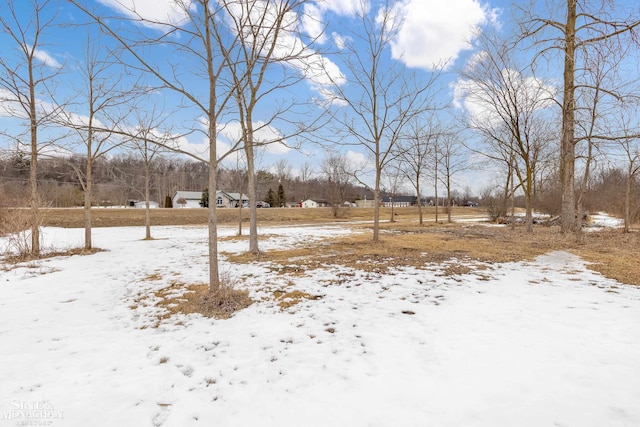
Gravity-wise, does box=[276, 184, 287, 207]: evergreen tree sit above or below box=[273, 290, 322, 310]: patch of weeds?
above

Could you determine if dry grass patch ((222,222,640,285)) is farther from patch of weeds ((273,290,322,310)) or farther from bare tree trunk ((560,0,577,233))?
bare tree trunk ((560,0,577,233))

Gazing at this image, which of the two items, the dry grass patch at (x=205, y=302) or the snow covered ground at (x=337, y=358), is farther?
the dry grass patch at (x=205, y=302)

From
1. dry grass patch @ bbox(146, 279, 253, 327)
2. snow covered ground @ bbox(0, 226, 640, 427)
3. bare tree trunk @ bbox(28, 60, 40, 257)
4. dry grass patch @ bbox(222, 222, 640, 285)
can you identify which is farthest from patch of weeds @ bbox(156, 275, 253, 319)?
bare tree trunk @ bbox(28, 60, 40, 257)

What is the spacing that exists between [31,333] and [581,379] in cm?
633

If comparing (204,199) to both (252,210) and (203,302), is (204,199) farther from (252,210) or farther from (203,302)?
(203,302)

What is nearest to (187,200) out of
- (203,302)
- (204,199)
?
(204,199)

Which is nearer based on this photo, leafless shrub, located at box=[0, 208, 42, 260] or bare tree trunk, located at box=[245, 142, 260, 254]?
leafless shrub, located at box=[0, 208, 42, 260]

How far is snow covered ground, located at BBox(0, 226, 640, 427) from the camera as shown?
7.57 feet

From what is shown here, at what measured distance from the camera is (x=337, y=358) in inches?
123

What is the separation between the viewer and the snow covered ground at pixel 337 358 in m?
2.31

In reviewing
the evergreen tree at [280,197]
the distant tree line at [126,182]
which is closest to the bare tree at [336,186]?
the distant tree line at [126,182]

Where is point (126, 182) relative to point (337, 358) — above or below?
above

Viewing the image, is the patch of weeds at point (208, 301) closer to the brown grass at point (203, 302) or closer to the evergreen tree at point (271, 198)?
the brown grass at point (203, 302)

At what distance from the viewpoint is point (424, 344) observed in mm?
3383
